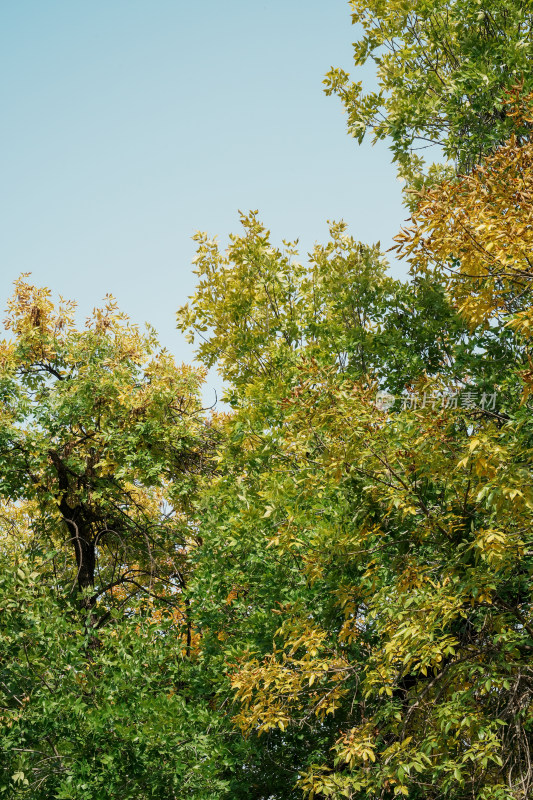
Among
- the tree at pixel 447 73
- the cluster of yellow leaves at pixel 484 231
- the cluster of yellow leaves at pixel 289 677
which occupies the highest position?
the tree at pixel 447 73

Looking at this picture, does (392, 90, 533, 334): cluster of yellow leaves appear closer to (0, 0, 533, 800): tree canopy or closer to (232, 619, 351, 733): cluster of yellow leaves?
(0, 0, 533, 800): tree canopy

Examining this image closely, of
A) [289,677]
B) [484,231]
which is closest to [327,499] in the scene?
[289,677]

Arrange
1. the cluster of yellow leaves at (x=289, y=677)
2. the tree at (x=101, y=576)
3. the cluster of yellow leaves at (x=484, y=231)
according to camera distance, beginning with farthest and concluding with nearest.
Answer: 1. the tree at (x=101, y=576)
2. the cluster of yellow leaves at (x=289, y=677)
3. the cluster of yellow leaves at (x=484, y=231)

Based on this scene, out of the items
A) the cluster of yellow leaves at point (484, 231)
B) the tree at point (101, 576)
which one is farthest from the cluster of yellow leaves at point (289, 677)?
the cluster of yellow leaves at point (484, 231)

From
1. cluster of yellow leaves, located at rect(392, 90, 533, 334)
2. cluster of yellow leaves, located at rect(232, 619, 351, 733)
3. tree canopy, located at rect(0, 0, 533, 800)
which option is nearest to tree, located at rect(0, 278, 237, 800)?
tree canopy, located at rect(0, 0, 533, 800)

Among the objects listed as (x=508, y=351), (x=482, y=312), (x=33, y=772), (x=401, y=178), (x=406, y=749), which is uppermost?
(x=401, y=178)

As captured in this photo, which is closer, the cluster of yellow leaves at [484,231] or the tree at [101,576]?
the cluster of yellow leaves at [484,231]

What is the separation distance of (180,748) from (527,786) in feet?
10.1

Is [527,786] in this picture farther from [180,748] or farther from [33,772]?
[33,772]

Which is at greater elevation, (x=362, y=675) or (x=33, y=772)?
(x=362, y=675)

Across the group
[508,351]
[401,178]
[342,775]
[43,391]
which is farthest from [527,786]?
[43,391]

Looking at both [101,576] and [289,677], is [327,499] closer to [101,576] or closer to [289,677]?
[289,677]

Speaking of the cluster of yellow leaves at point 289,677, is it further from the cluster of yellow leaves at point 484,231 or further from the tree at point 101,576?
the cluster of yellow leaves at point 484,231

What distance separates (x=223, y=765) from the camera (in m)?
7.62
